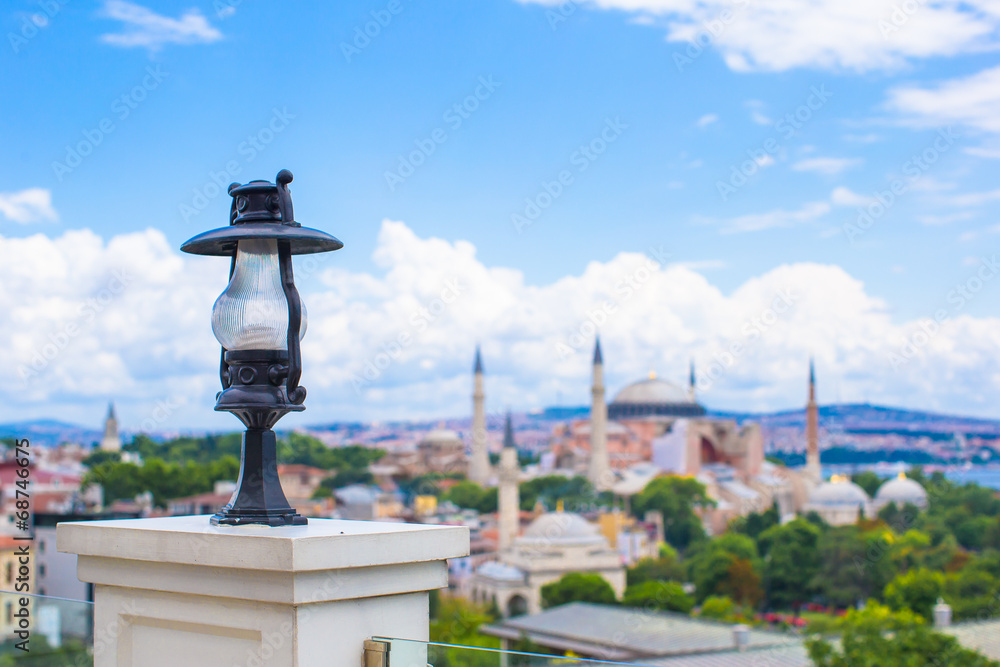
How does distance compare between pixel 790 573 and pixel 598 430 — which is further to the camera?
pixel 598 430

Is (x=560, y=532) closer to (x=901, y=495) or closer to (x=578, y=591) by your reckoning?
(x=578, y=591)

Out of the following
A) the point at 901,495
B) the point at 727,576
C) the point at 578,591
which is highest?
the point at 901,495

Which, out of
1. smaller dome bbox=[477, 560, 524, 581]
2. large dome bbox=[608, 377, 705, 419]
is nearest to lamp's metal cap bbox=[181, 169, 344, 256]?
smaller dome bbox=[477, 560, 524, 581]

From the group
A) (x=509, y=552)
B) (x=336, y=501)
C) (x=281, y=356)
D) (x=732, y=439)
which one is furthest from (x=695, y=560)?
(x=281, y=356)

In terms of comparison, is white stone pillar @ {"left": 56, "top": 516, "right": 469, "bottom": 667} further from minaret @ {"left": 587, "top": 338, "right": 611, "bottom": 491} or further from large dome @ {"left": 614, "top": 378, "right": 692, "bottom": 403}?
large dome @ {"left": 614, "top": 378, "right": 692, "bottom": 403}

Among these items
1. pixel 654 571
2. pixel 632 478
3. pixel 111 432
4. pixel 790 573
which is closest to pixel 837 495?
pixel 632 478

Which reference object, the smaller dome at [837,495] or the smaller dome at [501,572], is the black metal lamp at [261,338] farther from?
the smaller dome at [837,495]
